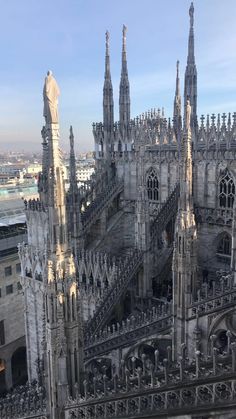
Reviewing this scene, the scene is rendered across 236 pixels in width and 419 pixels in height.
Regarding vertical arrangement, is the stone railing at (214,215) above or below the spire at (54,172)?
below

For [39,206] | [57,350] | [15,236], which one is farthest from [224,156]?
[15,236]

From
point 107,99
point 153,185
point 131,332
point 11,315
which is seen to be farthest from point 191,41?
point 11,315

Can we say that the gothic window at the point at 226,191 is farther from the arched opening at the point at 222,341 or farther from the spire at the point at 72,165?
the arched opening at the point at 222,341

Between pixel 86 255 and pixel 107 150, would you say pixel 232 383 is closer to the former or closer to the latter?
pixel 86 255

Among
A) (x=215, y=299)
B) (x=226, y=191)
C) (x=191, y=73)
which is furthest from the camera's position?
(x=191, y=73)

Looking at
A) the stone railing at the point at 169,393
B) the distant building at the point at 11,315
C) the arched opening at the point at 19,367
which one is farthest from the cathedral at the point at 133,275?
the arched opening at the point at 19,367

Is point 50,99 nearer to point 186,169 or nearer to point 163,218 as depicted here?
point 186,169
